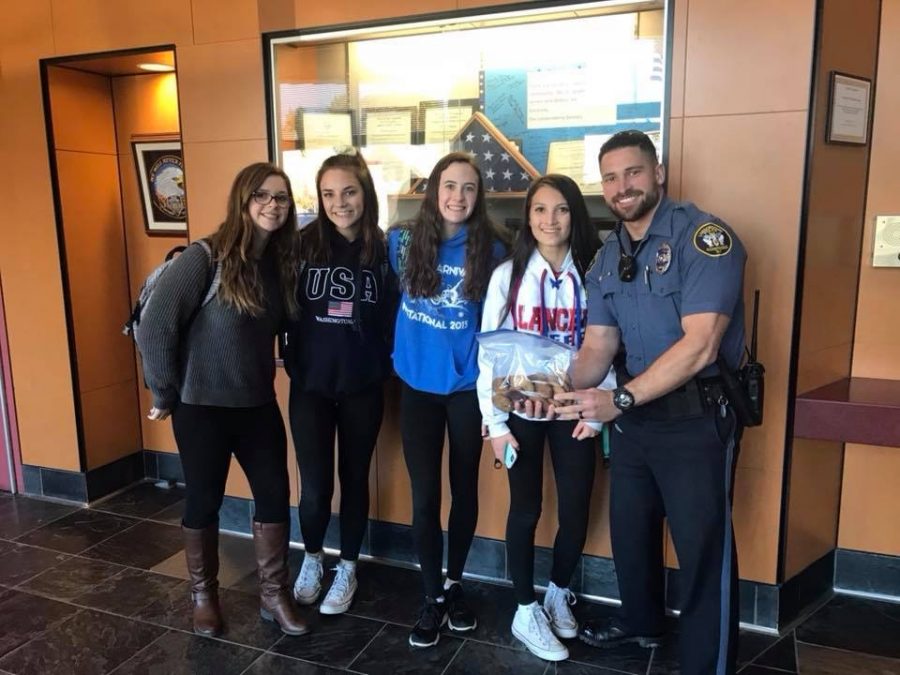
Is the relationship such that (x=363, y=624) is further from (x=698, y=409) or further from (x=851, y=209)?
(x=851, y=209)

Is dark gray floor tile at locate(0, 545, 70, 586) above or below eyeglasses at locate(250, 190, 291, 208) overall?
below

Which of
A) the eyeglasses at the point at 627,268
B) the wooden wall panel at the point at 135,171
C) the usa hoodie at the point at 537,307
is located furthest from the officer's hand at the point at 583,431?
the wooden wall panel at the point at 135,171

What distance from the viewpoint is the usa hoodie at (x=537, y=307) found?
241 centimetres

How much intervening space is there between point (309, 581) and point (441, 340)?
115 cm

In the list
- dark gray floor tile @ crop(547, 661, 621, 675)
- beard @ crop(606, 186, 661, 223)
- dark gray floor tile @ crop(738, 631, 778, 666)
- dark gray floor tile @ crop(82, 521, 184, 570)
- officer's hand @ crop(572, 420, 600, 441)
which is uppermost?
beard @ crop(606, 186, 661, 223)

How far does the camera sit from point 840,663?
2.49 meters

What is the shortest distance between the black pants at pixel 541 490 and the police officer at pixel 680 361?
19cm

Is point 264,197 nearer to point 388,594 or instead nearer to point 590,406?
point 590,406

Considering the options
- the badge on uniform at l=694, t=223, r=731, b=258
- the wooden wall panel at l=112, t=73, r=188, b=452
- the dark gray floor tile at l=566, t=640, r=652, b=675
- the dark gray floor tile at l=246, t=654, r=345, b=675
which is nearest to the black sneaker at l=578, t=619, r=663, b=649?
the dark gray floor tile at l=566, t=640, r=652, b=675

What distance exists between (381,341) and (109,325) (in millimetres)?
1984

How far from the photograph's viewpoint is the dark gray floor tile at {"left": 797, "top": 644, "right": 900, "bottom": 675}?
2.45 metres

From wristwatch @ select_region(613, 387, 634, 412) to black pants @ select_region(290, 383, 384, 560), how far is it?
3.19 ft

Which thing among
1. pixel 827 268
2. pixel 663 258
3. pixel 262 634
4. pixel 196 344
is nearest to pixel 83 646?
pixel 262 634

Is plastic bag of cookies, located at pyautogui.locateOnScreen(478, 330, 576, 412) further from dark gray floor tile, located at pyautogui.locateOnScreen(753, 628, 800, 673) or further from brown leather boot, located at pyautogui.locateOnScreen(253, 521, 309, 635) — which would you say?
dark gray floor tile, located at pyautogui.locateOnScreen(753, 628, 800, 673)
